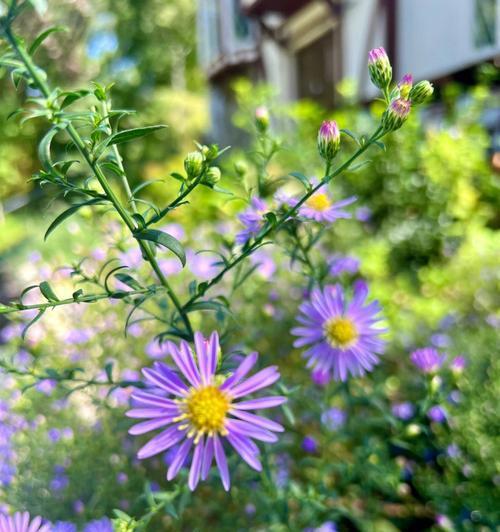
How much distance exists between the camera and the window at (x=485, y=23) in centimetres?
267

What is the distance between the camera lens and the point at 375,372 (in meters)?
1.38

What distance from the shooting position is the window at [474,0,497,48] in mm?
2666

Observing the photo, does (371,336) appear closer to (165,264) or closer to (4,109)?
(165,264)

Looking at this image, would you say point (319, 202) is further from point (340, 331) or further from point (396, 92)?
point (396, 92)

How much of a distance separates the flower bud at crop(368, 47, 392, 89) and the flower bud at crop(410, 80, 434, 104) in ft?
0.09

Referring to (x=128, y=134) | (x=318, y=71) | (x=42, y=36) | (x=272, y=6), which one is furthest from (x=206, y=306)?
(x=272, y=6)

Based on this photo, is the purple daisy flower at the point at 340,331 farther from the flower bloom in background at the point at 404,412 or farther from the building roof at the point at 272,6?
the building roof at the point at 272,6

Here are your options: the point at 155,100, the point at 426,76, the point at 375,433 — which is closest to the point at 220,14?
the point at 155,100

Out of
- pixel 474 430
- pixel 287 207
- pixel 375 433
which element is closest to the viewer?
pixel 287 207

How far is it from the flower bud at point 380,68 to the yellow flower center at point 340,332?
1.06 ft

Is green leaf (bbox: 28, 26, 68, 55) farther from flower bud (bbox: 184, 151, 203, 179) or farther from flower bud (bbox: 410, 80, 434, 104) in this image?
flower bud (bbox: 410, 80, 434, 104)

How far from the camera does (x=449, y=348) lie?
4.46 ft

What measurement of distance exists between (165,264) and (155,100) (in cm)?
731

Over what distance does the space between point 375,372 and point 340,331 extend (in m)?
0.70
